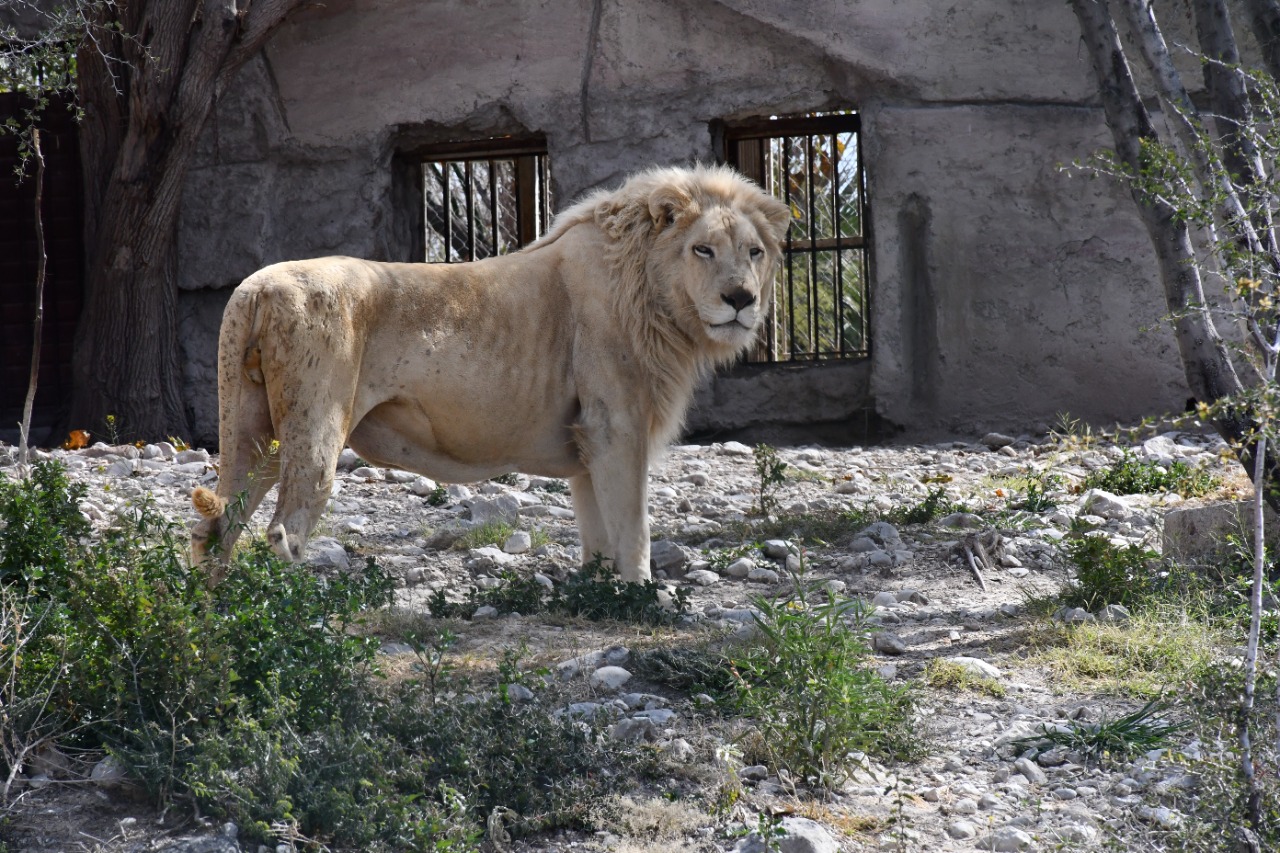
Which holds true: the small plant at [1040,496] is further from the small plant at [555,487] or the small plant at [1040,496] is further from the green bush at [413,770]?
the green bush at [413,770]

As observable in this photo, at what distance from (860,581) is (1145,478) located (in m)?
2.77

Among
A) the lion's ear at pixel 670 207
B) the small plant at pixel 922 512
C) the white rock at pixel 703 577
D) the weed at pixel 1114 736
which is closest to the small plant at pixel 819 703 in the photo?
the weed at pixel 1114 736

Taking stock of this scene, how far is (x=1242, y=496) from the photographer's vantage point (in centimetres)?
719

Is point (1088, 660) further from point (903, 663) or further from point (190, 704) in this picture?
point (190, 704)

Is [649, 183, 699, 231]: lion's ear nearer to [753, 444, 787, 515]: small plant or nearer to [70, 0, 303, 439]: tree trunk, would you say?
[753, 444, 787, 515]: small plant

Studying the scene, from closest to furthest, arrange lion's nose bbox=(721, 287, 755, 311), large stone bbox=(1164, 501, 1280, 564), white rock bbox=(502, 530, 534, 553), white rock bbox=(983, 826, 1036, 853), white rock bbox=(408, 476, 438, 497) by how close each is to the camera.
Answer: white rock bbox=(983, 826, 1036, 853) < large stone bbox=(1164, 501, 1280, 564) < lion's nose bbox=(721, 287, 755, 311) < white rock bbox=(502, 530, 534, 553) < white rock bbox=(408, 476, 438, 497)

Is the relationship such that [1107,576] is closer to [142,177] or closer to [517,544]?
[517,544]

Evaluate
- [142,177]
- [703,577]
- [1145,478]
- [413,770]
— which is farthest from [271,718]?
[142,177]

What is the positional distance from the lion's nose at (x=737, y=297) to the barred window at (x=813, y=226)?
16.5 feet

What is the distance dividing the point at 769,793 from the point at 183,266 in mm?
9326

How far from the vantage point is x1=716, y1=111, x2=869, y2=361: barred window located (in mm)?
11531

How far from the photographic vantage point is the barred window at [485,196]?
11883mm

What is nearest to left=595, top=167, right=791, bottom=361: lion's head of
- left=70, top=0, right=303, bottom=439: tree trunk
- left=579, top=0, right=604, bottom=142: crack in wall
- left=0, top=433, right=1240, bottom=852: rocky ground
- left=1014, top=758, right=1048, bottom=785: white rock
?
left=0, top=433, right=1240, bottom=852: rocky ground

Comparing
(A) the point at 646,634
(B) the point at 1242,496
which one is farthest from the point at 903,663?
(B) the point at 1242,496
